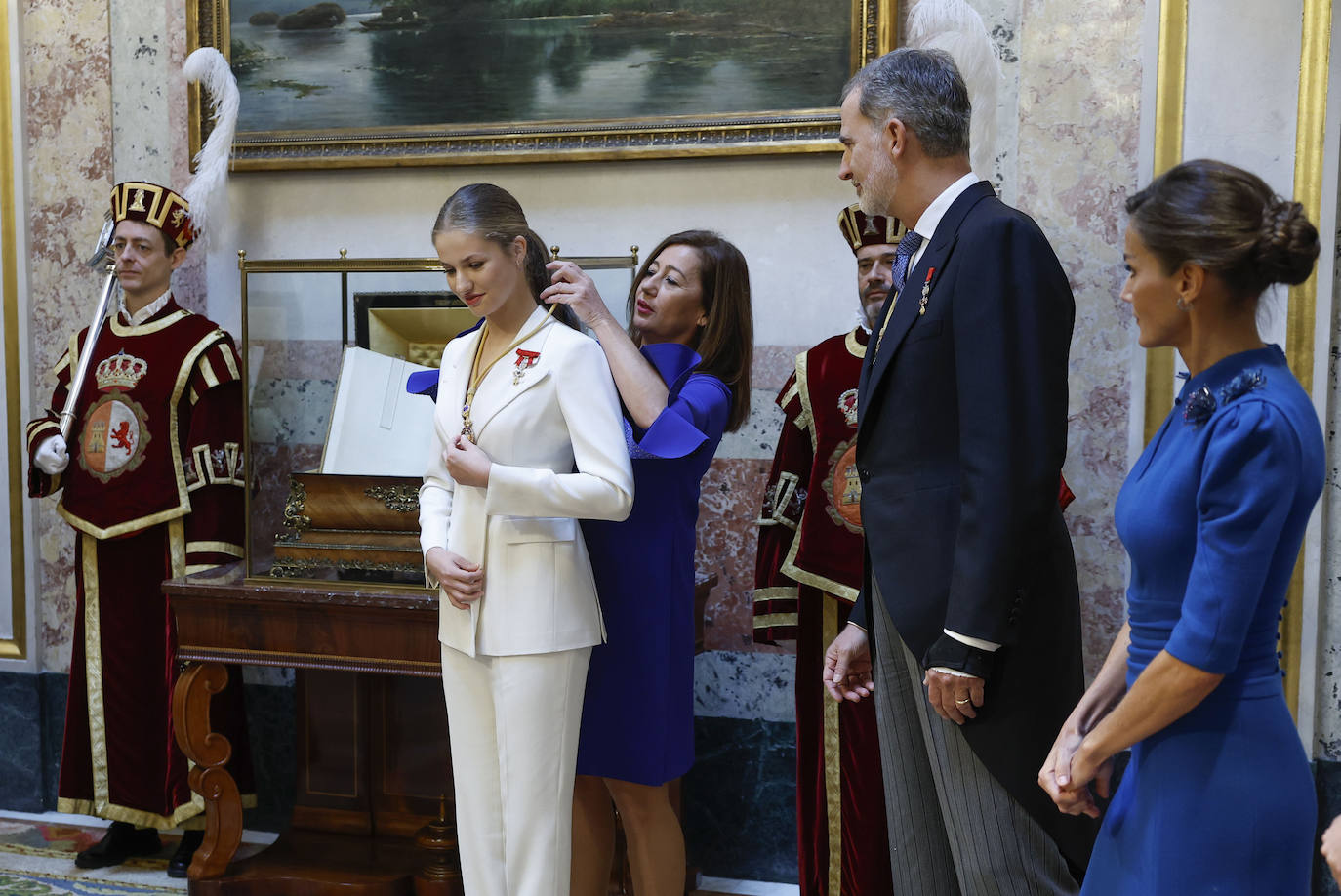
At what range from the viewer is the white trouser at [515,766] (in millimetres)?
2451

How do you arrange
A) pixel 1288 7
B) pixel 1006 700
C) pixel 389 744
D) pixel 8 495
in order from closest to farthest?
1. pixel 1006 700
2. pixel 1288 7
3. pixel 389 744
4. pixel 8 495

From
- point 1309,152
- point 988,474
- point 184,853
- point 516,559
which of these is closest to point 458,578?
point 516,559

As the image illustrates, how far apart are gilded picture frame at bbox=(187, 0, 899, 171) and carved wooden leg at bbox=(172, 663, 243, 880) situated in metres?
1.69

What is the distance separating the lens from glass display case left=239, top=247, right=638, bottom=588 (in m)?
3.39

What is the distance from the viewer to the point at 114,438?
3.86 meters

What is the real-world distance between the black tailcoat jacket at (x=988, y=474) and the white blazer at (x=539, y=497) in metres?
0.67

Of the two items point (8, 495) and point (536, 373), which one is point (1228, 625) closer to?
point (536, 373)

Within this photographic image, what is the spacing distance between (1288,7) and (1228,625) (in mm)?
2497

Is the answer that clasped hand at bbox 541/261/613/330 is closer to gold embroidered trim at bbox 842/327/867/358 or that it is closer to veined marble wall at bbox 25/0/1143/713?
gold embroidered trim at bbox 842/327/867/358

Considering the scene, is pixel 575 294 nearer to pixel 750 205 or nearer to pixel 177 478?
pixel 750 205

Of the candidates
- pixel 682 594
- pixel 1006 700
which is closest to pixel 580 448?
pixel 682 594

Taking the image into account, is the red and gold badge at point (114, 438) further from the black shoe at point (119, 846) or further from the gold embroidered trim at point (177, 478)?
the black shoe at point (119, 846)

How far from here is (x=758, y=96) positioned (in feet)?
12.3

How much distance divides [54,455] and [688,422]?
2.22m
